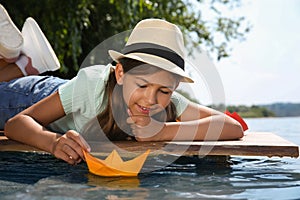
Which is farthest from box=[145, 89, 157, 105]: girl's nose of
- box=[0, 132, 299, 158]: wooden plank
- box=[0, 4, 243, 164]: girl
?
box=[0, 132, 299, 158]: wooden plank

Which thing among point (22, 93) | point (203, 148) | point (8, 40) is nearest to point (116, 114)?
point (203, 148)

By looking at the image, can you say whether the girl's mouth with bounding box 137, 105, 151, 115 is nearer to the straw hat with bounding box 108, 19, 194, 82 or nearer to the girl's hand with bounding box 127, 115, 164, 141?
the girl's hand with bounding box 127, 115, 164, 141

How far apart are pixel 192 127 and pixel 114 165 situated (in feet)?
2.00

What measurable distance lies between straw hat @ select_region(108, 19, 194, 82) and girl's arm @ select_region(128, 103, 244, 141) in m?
0.25

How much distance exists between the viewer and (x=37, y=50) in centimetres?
328

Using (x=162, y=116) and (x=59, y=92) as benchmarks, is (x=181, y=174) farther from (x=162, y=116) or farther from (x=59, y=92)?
(x=59, y=92)

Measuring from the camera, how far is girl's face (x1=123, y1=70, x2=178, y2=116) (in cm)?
210

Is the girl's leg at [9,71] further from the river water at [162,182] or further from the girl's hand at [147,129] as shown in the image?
the girl's hand at [147,129]

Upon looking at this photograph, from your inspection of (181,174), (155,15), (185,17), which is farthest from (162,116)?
(185,17)

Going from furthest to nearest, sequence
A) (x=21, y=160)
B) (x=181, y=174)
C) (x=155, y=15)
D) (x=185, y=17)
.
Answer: (x=185, y=17) < (x=155, y=15) < (x=21, y=160) < (x=181, y=174)

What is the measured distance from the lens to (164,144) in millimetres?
2227

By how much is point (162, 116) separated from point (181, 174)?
0.41m

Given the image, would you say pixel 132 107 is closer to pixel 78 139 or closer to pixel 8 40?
pixel 78 139

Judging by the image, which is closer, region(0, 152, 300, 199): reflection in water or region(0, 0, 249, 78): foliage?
region(0, 152, 300, 199): reflection in water
